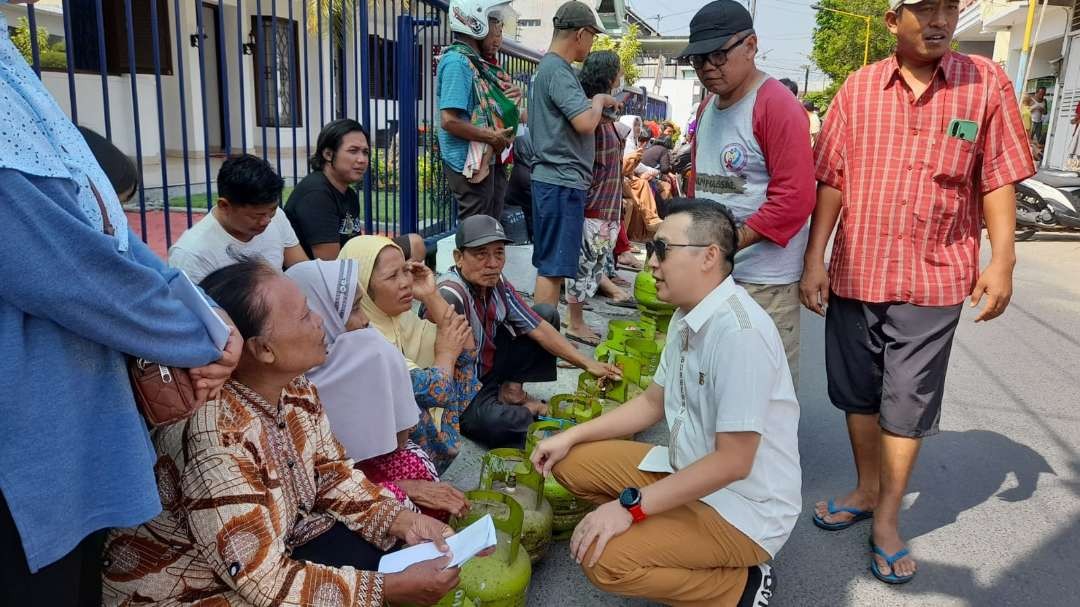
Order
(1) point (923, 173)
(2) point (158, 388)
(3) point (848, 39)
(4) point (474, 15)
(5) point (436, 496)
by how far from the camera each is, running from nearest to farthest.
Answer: (2) point (158, 388) → (5) point (436, 496) → (1) point (923, 173) → (4) point (474, 15) → (3) point (848, 39)

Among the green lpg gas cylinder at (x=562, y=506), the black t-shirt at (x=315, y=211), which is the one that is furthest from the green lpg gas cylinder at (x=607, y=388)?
the black t-shirt at (x=315, y=211)

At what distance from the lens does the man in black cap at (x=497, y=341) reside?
3189 mm

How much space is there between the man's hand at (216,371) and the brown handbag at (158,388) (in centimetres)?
1

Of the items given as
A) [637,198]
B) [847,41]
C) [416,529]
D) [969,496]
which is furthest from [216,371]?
[847,41]

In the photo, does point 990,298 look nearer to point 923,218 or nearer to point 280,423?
point 923,218

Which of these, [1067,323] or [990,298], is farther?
Result: [1067,323]

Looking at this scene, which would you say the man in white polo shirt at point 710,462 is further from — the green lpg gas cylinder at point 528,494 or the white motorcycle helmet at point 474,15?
the white motorcycle helmet at point 474,15

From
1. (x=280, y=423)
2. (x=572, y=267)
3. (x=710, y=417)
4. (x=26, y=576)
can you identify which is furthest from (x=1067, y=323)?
(x=26, y=576)

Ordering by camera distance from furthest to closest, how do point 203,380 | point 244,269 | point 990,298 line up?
point 990,298, point 244,269, point 203,380

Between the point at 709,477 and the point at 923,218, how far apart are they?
51.7 inches

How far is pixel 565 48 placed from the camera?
448 cm

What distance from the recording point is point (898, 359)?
2625 mm

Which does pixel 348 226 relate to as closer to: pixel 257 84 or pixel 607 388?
pixel 257 84

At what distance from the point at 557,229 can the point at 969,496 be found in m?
2.60
